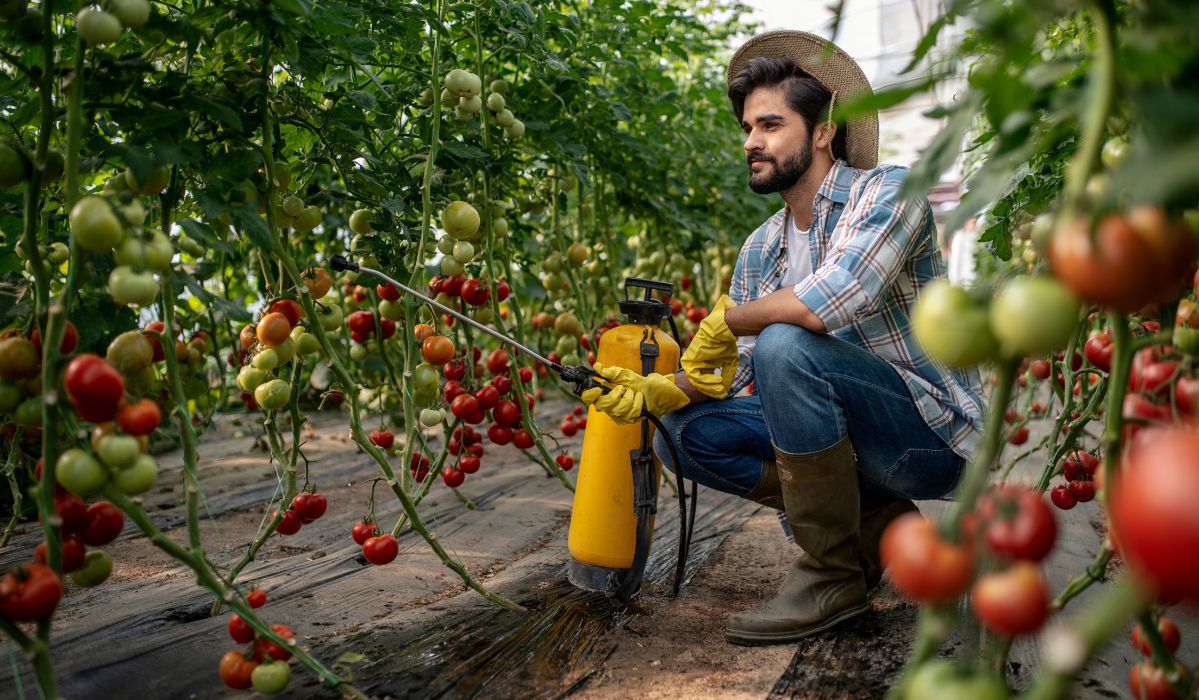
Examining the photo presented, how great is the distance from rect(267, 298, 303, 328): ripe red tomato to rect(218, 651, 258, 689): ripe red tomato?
53 centimetres

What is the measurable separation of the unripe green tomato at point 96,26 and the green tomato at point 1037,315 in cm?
99

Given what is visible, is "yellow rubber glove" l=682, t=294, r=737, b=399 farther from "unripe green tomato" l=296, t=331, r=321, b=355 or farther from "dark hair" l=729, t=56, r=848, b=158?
"unripe green tomato" l=296, t=331, r=321, b=355

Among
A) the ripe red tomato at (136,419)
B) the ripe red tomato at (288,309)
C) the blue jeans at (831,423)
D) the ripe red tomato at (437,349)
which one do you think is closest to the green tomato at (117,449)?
the ripe red tomato at (136,419)

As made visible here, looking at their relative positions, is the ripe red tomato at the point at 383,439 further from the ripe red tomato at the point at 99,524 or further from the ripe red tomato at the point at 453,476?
the ripe red tomato at the point at 99,524

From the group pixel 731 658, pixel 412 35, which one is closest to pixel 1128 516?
pixel 731 658

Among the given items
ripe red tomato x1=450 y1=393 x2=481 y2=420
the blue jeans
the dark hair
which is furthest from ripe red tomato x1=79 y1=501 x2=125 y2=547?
the dark hair

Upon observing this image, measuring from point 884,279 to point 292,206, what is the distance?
1139mm

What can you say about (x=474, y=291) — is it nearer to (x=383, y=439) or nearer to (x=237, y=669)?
(x=383, y=439)

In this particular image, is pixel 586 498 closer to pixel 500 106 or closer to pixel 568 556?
pixel 568 556

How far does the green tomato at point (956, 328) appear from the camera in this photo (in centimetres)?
62

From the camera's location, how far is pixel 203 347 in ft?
7.01

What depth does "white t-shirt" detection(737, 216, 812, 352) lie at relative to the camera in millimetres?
2043

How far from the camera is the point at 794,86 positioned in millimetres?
2023

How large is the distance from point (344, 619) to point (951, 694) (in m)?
1.33
